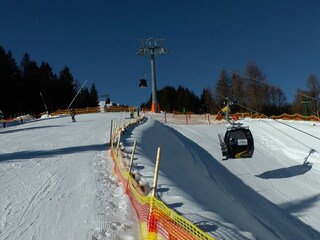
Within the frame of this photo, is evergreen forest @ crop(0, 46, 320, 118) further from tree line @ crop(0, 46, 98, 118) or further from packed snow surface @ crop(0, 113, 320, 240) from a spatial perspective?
packed snow surface @ crop(0, 113, 320, 240)

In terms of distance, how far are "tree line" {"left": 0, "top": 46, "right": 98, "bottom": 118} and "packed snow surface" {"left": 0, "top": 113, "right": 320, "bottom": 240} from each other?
43384mm

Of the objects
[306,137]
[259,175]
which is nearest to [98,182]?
[259,175]

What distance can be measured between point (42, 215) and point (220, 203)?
6.56m

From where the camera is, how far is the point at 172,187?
11.3 m

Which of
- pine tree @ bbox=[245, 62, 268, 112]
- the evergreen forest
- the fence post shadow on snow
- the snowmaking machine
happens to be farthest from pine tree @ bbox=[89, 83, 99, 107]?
the fence post shadow on snow

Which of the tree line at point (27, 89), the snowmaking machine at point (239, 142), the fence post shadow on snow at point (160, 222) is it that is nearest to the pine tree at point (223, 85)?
the tree line at point (27, 89)

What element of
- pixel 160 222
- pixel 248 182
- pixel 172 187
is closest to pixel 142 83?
pixel 248 182

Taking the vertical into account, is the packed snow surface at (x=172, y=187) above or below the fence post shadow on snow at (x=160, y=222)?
below

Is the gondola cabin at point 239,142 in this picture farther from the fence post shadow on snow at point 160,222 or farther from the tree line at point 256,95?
the tree line at point 256,95

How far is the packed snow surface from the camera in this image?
8297mm

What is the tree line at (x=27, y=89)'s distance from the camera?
7475 centimetres

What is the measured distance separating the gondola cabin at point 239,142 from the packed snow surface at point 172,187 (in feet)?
5.66

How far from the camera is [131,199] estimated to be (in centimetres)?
956

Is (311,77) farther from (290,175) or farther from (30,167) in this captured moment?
(30,167)
